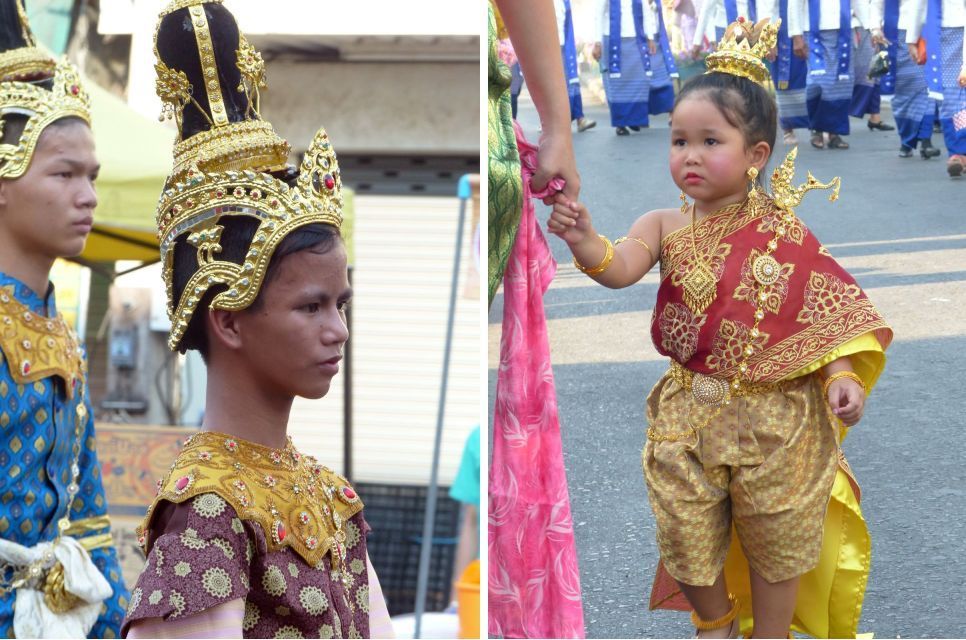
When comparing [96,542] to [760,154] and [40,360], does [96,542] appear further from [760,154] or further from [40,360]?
[760,154]

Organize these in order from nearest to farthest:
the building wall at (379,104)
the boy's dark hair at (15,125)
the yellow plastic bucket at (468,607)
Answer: the boy's dark hair at (15,125)
the yellow plastic bucket at (468,607)
the building wall at (379,104)

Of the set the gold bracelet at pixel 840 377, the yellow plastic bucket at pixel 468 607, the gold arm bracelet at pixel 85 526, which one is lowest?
the yellow plastic bucket at pixel 468 607

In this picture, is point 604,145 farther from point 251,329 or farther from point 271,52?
point 271,52

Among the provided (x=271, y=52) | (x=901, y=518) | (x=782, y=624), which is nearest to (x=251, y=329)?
(x=782, y=624)

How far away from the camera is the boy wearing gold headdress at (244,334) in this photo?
1.78 meters

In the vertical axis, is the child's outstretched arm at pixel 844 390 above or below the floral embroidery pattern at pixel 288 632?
above

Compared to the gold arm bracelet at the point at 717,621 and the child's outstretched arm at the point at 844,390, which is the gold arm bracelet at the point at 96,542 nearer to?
the gold arm bracelet at the point at 717,621

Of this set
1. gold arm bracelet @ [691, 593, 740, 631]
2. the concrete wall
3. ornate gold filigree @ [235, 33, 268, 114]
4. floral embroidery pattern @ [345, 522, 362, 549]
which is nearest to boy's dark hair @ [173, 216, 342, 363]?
ornate gold filigree @ [235, 33, 268, 114]

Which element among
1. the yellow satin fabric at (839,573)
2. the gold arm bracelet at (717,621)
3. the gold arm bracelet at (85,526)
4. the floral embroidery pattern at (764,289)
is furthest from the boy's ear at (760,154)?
the gold arm bracelet at (85,526)

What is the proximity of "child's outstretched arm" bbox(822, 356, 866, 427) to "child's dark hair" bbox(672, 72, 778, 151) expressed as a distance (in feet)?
1.75

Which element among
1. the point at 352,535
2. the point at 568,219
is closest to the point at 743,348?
the point at 568,219

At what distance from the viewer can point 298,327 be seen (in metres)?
1.87

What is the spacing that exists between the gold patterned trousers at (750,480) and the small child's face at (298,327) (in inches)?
47.2

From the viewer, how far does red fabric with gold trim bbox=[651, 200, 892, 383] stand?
9.19 ft
